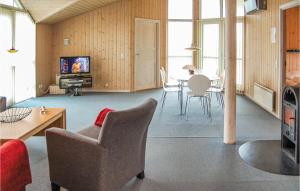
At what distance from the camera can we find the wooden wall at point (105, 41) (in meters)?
9.32

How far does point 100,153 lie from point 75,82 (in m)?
6.46

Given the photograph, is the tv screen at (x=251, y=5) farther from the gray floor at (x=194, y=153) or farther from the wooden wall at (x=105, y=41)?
the wooden wall at (x=105, y=41)

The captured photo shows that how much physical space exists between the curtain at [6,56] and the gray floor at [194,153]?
108 cm

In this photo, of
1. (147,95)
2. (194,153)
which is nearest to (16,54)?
(147,95)

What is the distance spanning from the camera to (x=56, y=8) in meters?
7.79

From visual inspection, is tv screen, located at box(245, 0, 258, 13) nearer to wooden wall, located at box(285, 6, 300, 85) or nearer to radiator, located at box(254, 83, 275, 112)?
wooden wall, located at box(285, 6, 300, 85)

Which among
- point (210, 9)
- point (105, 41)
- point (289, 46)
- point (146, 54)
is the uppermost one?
point (210, 9)

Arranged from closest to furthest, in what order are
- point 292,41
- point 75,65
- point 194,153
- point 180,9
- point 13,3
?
point 194,153 < point 292,41 < point 13,3 < point 75,65 < point 180,9

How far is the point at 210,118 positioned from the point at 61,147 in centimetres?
376

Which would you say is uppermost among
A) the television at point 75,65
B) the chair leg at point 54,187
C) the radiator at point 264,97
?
the television at point 75,65

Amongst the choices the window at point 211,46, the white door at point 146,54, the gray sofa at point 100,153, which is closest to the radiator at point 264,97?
the window at point 211,46

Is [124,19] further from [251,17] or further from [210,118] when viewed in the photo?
[210,118]

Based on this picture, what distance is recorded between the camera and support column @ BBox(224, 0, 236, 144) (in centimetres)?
425

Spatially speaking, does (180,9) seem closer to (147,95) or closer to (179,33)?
(179,33)
